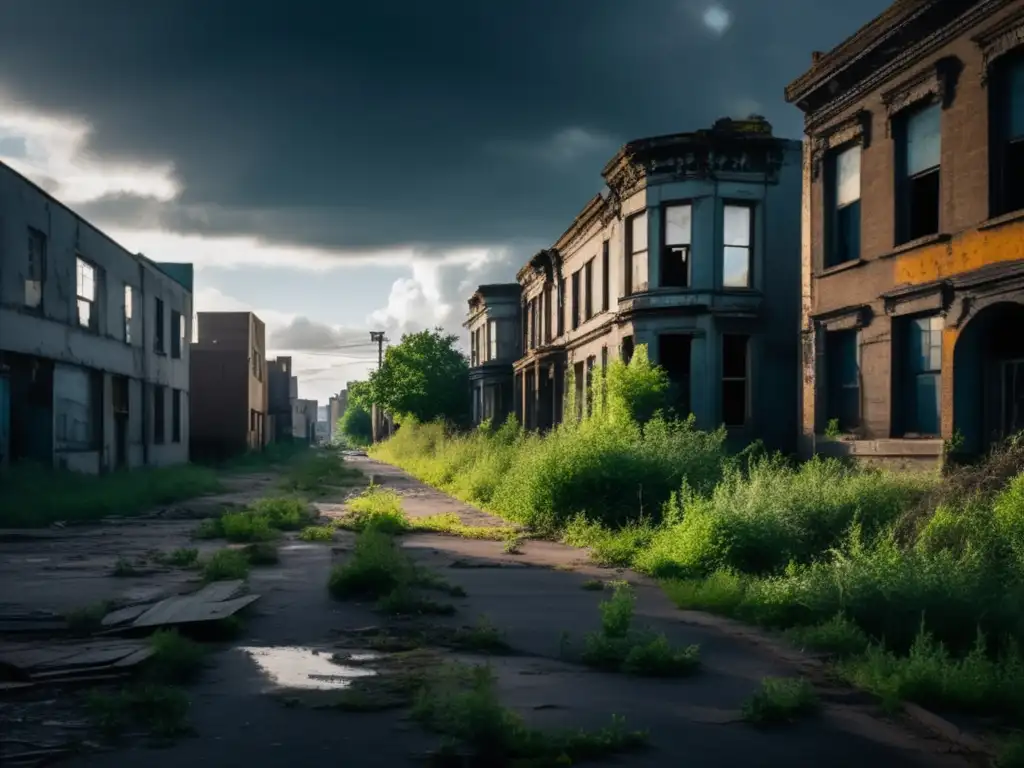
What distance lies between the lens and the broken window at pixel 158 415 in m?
31.7

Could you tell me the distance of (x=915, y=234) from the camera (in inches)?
659

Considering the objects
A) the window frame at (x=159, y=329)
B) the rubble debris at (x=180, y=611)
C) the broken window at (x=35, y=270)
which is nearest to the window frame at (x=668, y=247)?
the broken window at (x=35, y=270)

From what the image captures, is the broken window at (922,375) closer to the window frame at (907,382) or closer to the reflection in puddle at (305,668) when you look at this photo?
the window frame at (907,382)

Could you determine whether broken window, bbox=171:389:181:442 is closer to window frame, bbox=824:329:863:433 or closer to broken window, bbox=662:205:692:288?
broken window, bbox=662:205:692:288

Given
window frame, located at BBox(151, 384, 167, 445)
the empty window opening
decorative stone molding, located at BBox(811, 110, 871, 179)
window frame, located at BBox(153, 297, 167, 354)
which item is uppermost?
decorative stone molding, located at BBox(811, 110, 871, 179)

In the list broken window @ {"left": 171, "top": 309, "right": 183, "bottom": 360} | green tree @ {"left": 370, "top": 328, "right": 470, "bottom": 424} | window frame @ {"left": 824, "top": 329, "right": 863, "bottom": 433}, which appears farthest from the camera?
green tree @ {"left": 370, "top": 328, "right": 470, "bottom": 424}

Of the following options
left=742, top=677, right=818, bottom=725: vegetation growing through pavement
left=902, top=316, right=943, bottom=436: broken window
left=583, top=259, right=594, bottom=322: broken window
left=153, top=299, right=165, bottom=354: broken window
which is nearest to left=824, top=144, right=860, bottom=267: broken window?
left=902, top=316, right=943, bottom=436: broken window

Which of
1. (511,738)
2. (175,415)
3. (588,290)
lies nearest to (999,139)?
(511,738)

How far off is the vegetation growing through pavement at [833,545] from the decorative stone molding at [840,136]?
5.74 m

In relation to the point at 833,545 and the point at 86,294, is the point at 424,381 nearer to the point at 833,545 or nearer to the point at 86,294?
the point at 86,294

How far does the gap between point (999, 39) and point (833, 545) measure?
809 centimetres

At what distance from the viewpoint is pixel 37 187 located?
21.0m

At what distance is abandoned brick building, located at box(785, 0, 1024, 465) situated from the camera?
47.4 feet

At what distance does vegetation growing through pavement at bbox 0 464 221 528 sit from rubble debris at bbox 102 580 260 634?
9392 millimetres
